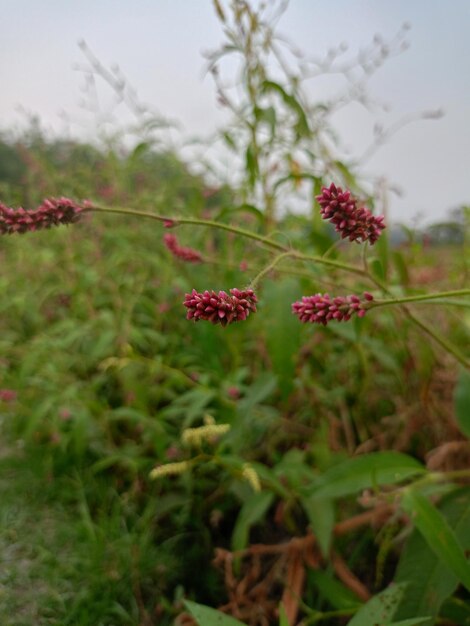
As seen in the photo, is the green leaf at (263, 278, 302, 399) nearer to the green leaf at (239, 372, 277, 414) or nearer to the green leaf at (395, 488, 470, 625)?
the green leaf at (239, 372, 277, 414)

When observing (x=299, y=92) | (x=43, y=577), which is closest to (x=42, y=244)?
(x=299, y=92)

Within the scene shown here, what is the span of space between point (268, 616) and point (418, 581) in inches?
11.7

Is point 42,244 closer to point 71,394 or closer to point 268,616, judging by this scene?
point 71,394

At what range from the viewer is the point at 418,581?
0.79m

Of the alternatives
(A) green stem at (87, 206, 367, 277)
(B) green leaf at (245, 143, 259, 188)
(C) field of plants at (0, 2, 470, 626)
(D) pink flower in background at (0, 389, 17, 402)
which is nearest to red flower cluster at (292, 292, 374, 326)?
(C) field of plants at (0, 2, 470, 626)

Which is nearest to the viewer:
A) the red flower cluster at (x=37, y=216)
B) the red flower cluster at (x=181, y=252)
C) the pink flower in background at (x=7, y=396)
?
the red flower cluster at (x=37, y=216)

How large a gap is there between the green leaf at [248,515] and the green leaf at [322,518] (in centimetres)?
7

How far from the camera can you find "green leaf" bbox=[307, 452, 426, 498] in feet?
2.63

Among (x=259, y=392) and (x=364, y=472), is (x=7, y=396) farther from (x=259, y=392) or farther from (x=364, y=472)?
(x=364, y=472)

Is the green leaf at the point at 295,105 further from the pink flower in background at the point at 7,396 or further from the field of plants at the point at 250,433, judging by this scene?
the pink flower in background at the point at 7,396

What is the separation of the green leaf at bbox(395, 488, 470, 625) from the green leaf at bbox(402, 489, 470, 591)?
0.07 meters

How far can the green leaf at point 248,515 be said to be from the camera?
962 mm

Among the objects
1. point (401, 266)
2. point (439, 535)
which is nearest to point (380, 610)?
point (439, 535)

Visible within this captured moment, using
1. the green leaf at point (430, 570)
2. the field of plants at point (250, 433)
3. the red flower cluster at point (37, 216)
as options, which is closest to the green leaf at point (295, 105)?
the field of plants at point (250, 433)
